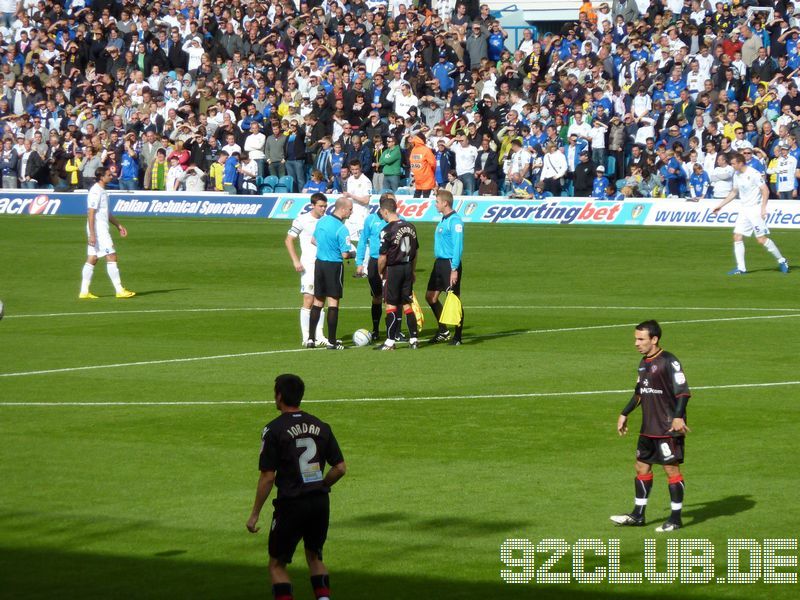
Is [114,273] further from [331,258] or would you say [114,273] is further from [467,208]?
[467,208]

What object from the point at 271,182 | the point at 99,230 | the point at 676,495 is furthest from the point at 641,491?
the point at 271,182

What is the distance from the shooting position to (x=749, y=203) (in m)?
31.6

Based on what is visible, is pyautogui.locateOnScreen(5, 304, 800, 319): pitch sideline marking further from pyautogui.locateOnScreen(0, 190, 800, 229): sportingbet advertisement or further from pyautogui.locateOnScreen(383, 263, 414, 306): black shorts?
pyautogui.locateOnScreen(0, 190, 800, 229): sportingbet advertisement

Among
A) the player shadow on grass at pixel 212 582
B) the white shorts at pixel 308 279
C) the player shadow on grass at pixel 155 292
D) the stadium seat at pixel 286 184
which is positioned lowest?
the player shadow on grass at pixel 212 582

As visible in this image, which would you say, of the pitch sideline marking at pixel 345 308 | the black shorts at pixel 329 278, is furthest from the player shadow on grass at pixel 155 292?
the black shorts at pixel 329 278

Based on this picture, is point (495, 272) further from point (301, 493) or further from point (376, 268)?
point (301, 493)

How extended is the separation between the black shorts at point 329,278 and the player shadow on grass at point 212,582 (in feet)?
36.6

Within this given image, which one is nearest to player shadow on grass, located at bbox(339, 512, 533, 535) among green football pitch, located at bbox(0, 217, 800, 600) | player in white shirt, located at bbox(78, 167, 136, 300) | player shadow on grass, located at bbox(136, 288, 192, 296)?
green football pitch, located at bbox(0, 217, 800, 600)

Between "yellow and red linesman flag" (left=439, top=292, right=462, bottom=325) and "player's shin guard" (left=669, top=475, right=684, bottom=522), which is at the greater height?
"yellow and red linesman flag" (left=439, top=292, right=462, bottom=325)

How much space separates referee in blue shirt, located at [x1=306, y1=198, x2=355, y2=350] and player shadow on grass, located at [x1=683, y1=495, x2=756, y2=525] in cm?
1030

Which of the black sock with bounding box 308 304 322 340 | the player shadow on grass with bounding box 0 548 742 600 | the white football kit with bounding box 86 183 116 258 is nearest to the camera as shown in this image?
the player shadow on grass with bounding box 0 548 742 600

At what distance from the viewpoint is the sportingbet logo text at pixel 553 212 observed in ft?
143

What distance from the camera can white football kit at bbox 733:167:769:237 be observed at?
103ft

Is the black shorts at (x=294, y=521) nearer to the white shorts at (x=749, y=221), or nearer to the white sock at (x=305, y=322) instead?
the white sock at (x=305, y=322)
